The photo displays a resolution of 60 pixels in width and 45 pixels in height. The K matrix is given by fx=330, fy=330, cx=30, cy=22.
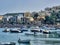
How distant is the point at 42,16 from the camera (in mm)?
96062

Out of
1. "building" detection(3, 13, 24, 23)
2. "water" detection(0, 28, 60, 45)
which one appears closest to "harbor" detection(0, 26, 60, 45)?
"water" detection(0, 28, 60, 45)

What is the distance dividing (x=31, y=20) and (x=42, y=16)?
A: 4.10 m

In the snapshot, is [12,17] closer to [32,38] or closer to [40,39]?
[32,38]

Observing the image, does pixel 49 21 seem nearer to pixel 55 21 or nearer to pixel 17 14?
pixel 55 21

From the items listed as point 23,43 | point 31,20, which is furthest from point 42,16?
point 23,43

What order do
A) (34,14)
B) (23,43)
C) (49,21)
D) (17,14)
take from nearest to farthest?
(23,43) < (49,21) < (34,14) < (17,14)

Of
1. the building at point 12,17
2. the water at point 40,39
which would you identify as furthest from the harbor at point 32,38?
the building at point 12,17

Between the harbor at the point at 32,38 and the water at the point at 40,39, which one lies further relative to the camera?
the water at the point at 40,39

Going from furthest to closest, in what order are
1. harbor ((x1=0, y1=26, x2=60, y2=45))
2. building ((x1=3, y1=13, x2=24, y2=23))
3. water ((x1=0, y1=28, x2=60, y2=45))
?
building ((x1=3, y1=13, x2=24, y2=23))
water ((x1=0, y1=28, x2=60, y2=45))
harbor ((x1=0, y1=26, x2=60, y2=45))

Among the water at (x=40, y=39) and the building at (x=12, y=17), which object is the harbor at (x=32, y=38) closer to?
the water at (x=40, y=39)

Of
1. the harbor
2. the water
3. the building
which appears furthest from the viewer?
the building

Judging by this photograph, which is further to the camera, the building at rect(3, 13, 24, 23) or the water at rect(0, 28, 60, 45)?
the building at rect(3, 13, 24, 23)

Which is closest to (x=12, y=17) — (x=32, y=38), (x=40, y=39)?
(x=32, y=38)

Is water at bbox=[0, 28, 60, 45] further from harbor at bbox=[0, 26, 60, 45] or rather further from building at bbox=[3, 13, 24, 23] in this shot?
building at bbox=[3, 13, 24, 23]
